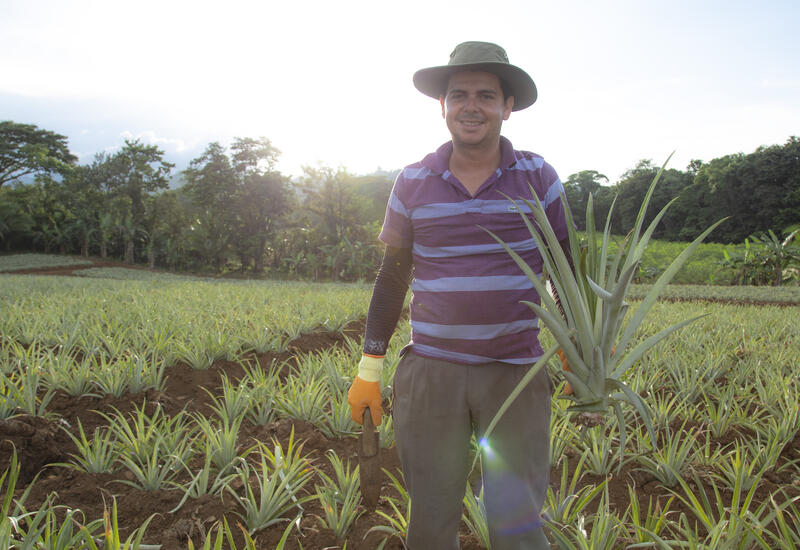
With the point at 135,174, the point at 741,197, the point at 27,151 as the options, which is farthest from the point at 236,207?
the point at 741,197

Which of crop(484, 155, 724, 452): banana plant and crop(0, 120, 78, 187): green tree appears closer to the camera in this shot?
crop(484, 155, 724, 452): banana plant

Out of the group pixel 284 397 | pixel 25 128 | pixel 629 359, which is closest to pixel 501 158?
pixel 629 359

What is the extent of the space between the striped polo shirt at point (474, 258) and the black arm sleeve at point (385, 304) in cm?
9

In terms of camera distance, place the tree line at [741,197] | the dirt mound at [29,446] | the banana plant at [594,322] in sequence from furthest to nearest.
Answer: the tree line at [741,197] → the dirt mound at [29,446] → the banana plant at [594,322]

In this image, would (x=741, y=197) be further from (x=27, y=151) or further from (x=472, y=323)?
(x=27, y=151)

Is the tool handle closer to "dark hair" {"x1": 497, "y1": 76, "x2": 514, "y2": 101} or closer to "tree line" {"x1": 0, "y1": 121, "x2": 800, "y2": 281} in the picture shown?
"dark hair" {"x1": 497, "y1": 76, "x2": 514, "y2": 101}

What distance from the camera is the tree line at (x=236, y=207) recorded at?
24141 mm

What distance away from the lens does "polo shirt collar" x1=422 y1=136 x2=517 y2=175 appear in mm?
1600

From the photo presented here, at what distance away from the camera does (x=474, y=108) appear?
4.98 feet

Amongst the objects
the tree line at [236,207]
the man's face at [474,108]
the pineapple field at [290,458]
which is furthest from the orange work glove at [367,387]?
the tree line at [236,207]

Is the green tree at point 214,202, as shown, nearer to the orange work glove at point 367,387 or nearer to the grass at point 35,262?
the grass at point 35,262

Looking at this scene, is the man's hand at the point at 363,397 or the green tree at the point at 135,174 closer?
the man's hand at the point at 363,397

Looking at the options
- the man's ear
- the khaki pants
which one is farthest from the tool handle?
the man's ear

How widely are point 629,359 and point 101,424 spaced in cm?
281
